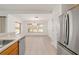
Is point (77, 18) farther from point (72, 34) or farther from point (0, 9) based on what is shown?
point (0, 9)

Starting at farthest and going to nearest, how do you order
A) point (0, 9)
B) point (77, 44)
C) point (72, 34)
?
point (0, 9) → point (72, 34) → point (77, 44)

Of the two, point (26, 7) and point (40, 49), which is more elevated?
point (26, 7)

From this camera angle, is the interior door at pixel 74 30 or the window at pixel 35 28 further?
the window at pixel 35 28

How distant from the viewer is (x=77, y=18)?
1689 mm

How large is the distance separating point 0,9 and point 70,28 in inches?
219

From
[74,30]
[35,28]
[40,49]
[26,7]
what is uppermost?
[26,7]

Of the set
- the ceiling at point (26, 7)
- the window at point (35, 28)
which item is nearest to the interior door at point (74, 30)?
the ceiling at point (26, 7)

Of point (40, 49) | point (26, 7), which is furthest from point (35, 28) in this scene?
point (40, 49)

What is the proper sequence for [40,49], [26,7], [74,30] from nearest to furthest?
[74,30], [40,49], [26,7]

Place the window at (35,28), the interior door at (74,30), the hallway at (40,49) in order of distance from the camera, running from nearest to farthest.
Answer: the interior door at (74,30), the hallway at (40,49), the window at (35,28)

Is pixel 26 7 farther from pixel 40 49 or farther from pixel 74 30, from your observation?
pixel 74 30

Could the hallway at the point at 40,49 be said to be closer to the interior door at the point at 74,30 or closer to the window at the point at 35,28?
the interior door at the point at 74,30

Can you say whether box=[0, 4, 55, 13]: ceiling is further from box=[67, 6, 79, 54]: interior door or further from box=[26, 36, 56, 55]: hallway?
box=[67, 6, 79, 54]: interior door
